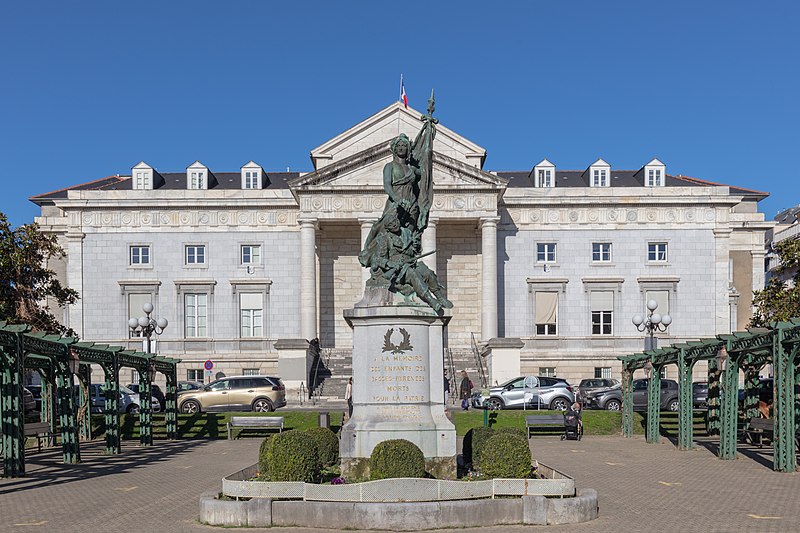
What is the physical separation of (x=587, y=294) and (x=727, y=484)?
134 feet

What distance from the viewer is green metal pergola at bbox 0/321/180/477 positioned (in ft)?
67.4

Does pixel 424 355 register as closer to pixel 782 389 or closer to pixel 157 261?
pixel 782 389

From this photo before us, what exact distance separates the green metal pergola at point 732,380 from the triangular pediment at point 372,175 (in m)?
24.3

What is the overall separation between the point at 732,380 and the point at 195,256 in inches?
1642

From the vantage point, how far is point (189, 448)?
29.4 m

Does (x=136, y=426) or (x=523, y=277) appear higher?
(x=523, y=277)

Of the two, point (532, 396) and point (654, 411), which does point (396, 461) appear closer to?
point (654, 411)

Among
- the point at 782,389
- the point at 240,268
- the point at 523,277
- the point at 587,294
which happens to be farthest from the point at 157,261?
the point at 782,389

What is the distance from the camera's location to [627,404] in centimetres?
3359

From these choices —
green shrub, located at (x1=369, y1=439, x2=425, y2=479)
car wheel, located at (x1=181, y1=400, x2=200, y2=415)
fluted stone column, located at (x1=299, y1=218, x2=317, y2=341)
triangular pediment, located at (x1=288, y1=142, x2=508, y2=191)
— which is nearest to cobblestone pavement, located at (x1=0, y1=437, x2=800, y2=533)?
green shrub, located at (x1=369, y1=439, x2=425, y2=479)

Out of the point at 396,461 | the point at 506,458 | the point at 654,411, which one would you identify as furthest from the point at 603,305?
the point at 396,461

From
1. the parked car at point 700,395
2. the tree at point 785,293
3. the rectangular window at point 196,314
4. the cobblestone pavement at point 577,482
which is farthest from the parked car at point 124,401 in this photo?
the tree at point 785,293

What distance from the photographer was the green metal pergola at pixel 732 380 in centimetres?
2103

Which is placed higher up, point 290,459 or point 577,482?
point 290,459
